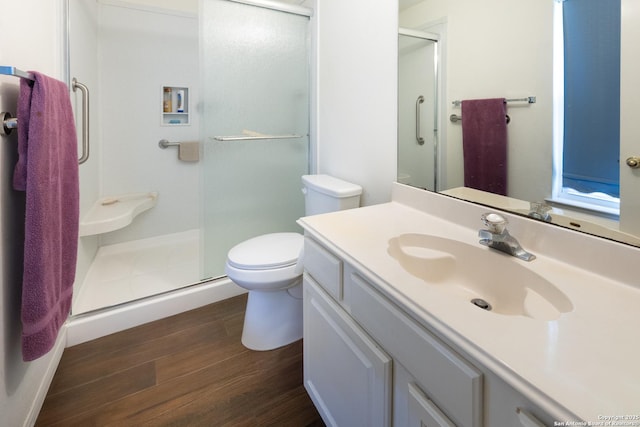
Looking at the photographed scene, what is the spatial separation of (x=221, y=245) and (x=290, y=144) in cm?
82

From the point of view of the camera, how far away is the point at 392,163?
1592 mm

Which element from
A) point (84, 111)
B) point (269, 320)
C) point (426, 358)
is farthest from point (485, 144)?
point (84, 111)

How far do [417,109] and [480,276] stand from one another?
2.56 ft

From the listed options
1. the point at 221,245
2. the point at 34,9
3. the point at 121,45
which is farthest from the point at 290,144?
the point at 121,45

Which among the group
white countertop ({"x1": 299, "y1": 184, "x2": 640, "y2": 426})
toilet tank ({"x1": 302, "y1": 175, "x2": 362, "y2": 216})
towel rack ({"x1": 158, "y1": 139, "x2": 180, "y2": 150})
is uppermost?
towel rack ({"x1": 158, "y1": 139, "x2": 180, "y2": 150})

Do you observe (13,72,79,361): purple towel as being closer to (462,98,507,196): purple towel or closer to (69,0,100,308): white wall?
(69,0,100,308): white wall

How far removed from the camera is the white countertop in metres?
0.47

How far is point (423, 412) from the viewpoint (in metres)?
0.71

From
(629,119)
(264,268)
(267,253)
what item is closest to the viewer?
(629,119)

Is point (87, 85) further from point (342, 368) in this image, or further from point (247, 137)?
point (342, 368)

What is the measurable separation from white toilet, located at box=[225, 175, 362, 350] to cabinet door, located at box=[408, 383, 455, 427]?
0.92 metres

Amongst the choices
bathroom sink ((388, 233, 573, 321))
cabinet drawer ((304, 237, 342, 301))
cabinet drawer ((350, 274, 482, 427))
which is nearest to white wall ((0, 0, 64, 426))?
cabinet drawer ((304, 237, 342, 301))

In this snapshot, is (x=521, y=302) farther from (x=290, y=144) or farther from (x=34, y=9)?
(x=34, y=9)

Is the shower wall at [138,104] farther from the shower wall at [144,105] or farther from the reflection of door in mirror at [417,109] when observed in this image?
the reflection of door in mirror at [417,109]
